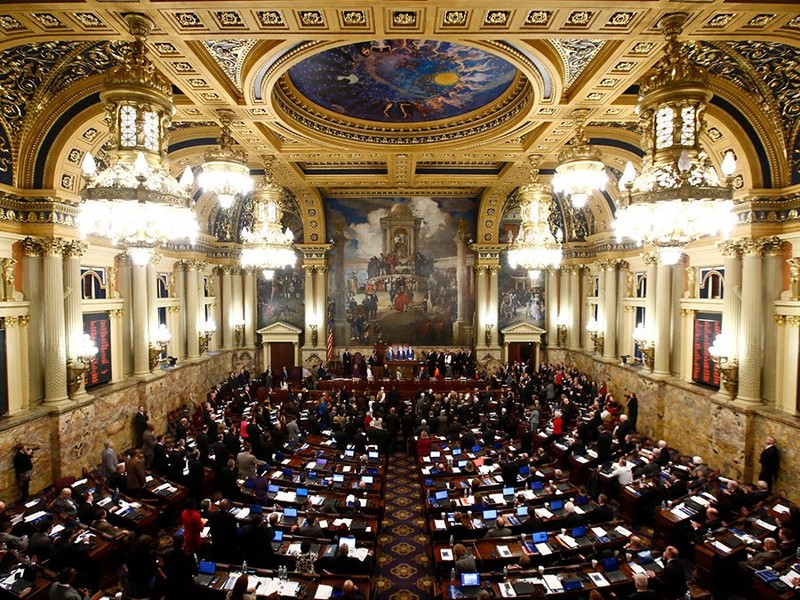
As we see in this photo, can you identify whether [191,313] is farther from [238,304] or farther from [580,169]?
[580,169]

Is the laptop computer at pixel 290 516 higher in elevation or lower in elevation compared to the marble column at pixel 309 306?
lower

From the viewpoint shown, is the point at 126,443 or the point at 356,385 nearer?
the point at 126,443

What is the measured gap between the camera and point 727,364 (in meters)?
12.9

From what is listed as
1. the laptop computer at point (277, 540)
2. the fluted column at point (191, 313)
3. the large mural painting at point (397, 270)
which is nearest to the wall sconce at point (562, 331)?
the large mural painting at point (397, 270)

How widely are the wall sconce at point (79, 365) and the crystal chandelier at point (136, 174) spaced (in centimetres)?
748

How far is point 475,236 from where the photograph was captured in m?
26.6

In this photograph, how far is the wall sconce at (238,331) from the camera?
25.6m

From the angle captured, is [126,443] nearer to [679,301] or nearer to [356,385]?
[356,385]

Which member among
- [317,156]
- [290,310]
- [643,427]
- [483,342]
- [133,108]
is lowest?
[643,427]

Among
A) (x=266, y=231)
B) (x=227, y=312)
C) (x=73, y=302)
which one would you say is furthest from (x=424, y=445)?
(x=227, y=312)

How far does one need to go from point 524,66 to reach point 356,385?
15524mm

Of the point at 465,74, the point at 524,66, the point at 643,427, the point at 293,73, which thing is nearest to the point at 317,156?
the point at 293,73

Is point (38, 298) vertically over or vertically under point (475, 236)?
under

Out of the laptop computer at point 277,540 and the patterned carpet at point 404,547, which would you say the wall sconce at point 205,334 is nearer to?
the patterned carpet at point 404,547
